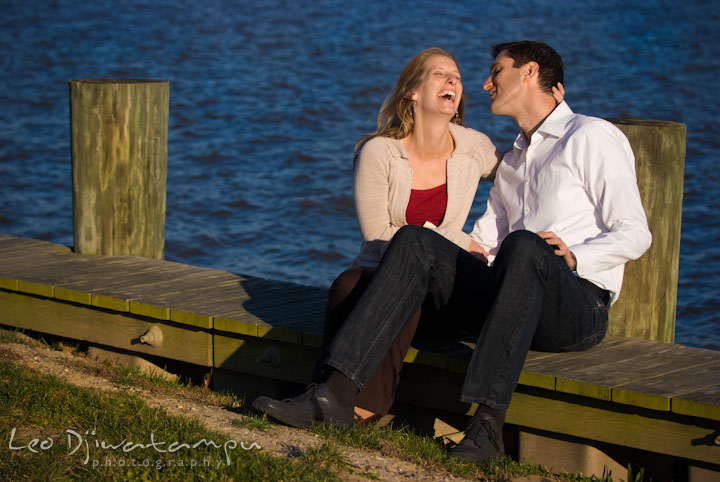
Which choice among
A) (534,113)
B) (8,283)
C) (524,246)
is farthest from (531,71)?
(8,283)

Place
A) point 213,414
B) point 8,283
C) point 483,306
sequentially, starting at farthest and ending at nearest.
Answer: point 8,283 < point 213,414 < point 483,306

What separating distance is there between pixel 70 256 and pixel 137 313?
129 cm

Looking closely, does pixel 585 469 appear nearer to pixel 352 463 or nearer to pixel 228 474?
pixel 352 463

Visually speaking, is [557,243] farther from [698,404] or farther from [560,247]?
[698,404]

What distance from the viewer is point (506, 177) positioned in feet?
16.7

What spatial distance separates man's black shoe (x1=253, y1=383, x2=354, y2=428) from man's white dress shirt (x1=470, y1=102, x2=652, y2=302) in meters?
1.16

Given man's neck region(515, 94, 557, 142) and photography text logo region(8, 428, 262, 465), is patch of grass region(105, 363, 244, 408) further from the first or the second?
man's neck region(515, 94, 557, 142)

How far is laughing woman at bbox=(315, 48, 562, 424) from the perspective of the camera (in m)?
5.00

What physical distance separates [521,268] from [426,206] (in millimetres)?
1103

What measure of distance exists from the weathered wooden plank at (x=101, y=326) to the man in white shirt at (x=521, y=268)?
1203 millimetres

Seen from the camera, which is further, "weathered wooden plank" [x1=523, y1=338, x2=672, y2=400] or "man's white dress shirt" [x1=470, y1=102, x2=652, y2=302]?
"man's white dress shirt" [x1=470, y1=102, x2=652, y2=302]

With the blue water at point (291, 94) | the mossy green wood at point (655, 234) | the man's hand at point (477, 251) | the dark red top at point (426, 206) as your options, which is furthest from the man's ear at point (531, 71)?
the blue water at point (291, 94)

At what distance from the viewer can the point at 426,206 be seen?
16.7 ft

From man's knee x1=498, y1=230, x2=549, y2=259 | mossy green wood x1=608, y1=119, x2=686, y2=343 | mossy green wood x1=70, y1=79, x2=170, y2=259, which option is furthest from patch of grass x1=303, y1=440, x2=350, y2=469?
mossy green wood x1=70, y1=79, x2=170, y2=259
